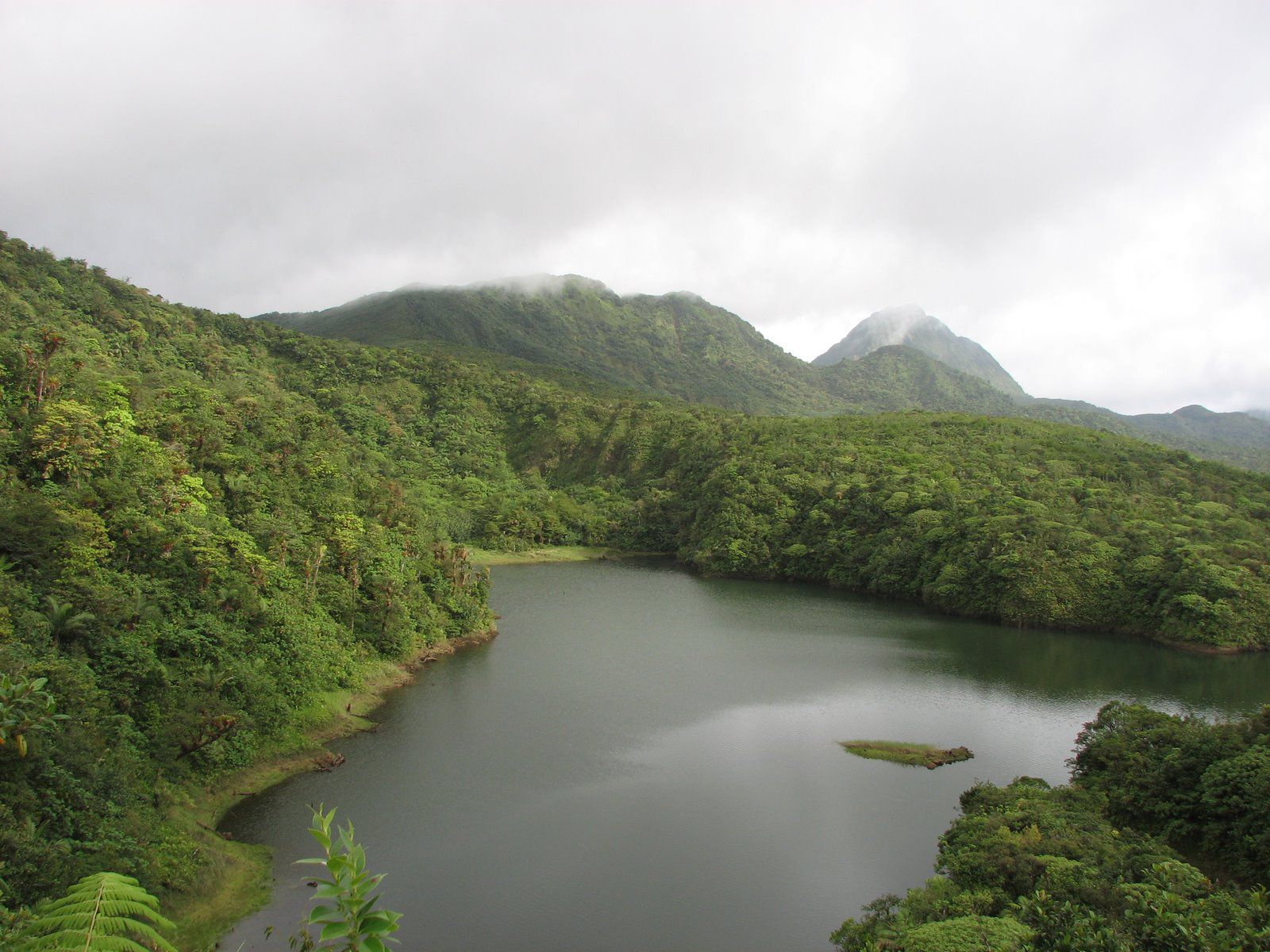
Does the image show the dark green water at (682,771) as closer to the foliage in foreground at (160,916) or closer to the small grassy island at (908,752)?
the small grassy island at (908,752)

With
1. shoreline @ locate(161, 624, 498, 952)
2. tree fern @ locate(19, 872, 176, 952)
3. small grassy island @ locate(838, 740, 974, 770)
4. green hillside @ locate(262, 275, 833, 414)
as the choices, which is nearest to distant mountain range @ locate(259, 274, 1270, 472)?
green hillside @ locate(262, 275, 833, 414)

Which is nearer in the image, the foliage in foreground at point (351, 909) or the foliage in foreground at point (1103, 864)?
the foliage in foreground at point (351, 909)

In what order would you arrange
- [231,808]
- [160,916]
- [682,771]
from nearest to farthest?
1. [160,916]
2. [231,808]
3. [682,771]

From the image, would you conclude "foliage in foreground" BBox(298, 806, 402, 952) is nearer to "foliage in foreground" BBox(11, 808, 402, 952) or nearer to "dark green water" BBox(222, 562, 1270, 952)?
"foliage in foreground" BBox(11, 808, 402, 952)

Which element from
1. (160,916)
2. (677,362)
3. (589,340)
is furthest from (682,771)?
(589,340)

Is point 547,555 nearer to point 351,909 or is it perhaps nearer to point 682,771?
point 682,771

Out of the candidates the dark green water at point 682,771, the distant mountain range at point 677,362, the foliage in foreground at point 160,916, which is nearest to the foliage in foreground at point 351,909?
the foliage in foreground at point 160,916
